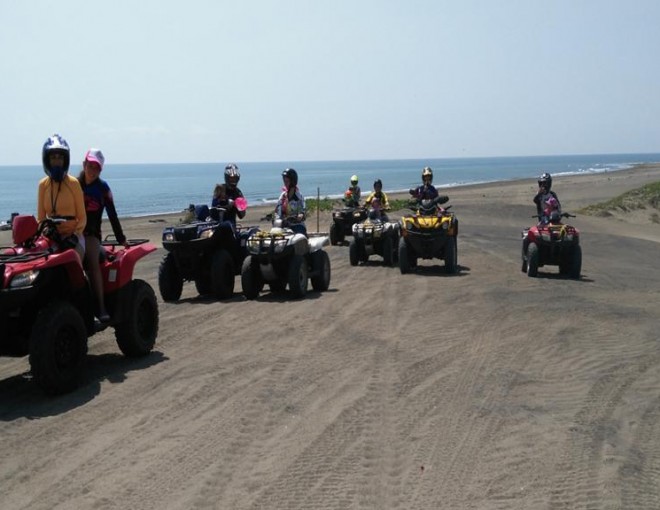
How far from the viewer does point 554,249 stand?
15.5 meters

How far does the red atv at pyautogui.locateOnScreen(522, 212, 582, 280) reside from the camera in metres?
15.4

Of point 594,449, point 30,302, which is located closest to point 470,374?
point 594,449

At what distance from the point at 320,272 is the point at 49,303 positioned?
6.79 m

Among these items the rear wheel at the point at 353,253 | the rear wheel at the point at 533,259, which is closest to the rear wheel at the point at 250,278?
the rear wheel at the point at 353,253

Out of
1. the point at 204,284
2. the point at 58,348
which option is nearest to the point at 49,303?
the point at 58,348

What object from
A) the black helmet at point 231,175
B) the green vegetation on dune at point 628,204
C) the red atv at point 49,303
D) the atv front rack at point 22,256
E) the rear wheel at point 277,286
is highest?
the black helmet at point 231,175

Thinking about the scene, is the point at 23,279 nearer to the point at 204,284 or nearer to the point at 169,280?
the point at 169,280

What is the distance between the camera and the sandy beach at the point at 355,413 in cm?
511

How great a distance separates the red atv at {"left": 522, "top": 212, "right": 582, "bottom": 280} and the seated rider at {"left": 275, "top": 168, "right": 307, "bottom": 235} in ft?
14.7

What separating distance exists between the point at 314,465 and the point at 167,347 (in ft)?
13.6

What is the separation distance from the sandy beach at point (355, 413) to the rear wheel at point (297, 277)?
70cm

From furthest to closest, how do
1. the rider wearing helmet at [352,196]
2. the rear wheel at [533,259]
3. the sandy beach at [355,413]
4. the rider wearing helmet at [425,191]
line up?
the rider wearing helmet at [352,196] → the rider wearing helmet at [425,191] → the rear wheel at [533,259] → the sandy beach at [355,413]

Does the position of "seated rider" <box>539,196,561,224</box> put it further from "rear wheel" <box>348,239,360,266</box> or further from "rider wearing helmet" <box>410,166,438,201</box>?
"rear wheel" <box>348,239,360,266</box>

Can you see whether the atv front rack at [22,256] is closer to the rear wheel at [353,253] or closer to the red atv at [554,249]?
the red atv at [554,249]
